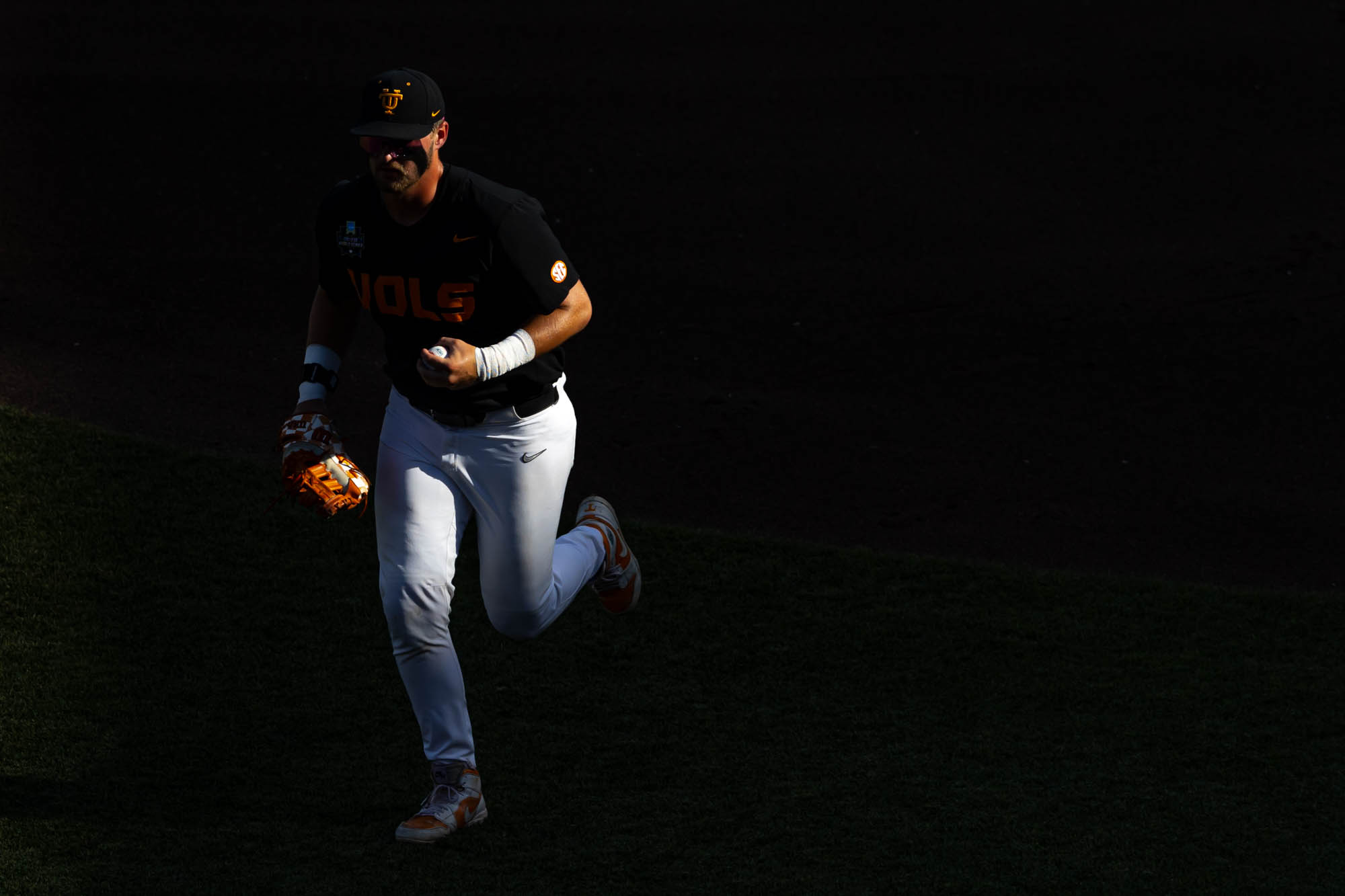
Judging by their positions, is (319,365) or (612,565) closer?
(319,365)

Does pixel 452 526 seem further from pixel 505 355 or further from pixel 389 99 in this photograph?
pixel 389 99

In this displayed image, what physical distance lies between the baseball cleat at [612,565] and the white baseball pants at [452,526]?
27.2 inches

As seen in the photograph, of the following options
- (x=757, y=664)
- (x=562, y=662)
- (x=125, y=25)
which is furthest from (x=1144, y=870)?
(x=125, y=25)

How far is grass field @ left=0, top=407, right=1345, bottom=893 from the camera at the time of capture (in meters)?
4.25

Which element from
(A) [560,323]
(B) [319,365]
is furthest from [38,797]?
(A) [560,323]

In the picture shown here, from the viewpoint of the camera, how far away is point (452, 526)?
14.2 ft

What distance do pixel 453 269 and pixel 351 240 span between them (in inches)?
11.7

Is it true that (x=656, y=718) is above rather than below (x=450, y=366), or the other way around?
below

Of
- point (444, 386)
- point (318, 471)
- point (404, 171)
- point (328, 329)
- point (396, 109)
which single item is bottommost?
point (318, 471)

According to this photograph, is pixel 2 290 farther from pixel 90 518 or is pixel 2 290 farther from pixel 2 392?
pixel 90 518

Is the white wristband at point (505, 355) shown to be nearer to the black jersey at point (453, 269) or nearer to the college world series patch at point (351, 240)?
the black jersey at point (453, 269)

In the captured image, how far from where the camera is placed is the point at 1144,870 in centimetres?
422

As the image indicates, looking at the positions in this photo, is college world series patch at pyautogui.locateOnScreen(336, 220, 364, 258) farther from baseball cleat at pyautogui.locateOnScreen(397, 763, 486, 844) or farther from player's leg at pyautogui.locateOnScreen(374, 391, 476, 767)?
baseball cleat at pyautogui.locateOnScreen(397, 763, 486, 844)

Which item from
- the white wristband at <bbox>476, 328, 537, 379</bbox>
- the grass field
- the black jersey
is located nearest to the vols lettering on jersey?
the black jersey
